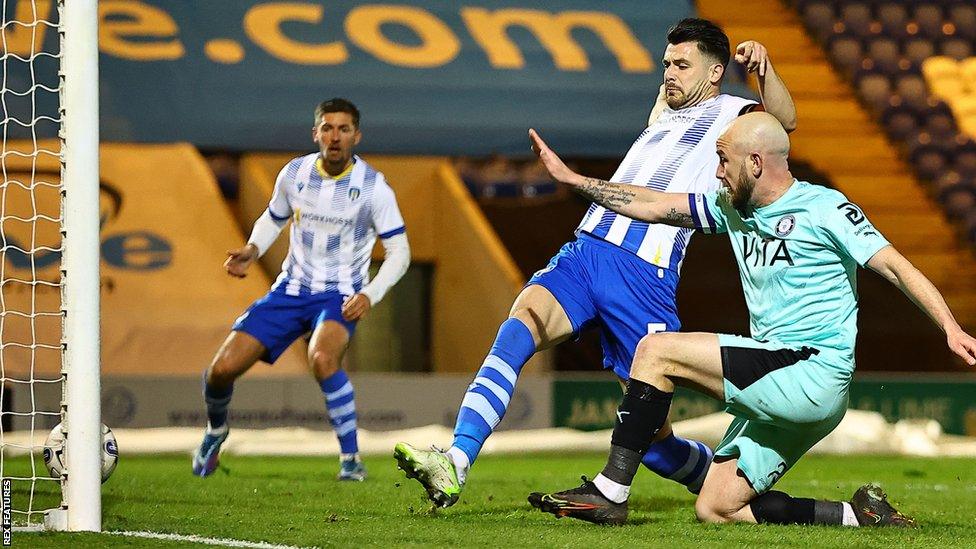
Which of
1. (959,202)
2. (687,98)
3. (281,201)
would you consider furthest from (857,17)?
(687,98)

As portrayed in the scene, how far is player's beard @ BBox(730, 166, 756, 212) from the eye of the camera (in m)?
4.22

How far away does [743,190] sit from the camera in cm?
425

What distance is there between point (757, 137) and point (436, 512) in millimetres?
1701

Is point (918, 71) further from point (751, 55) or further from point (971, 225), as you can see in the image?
point (751, 55)

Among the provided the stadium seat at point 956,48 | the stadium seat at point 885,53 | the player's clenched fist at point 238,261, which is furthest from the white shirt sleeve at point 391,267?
the stadium seat at point 956,48

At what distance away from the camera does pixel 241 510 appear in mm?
4980

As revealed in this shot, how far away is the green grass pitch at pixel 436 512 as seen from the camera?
402 cm

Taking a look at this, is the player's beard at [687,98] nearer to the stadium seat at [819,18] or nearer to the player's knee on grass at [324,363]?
the player's knee on grass at [324,363]

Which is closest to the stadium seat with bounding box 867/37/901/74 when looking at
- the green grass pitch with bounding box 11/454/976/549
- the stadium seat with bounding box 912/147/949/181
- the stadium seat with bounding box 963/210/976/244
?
the stadium seat with bounding box 912/147/949/181

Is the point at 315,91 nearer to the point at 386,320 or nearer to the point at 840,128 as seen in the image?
the point at 386,320

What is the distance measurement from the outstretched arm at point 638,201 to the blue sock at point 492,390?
55 cm

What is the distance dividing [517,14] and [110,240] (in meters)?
4.66

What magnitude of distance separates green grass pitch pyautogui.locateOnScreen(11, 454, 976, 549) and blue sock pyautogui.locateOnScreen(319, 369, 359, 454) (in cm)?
25

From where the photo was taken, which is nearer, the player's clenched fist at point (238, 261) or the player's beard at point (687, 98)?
the player's beard at point (687, 98)
